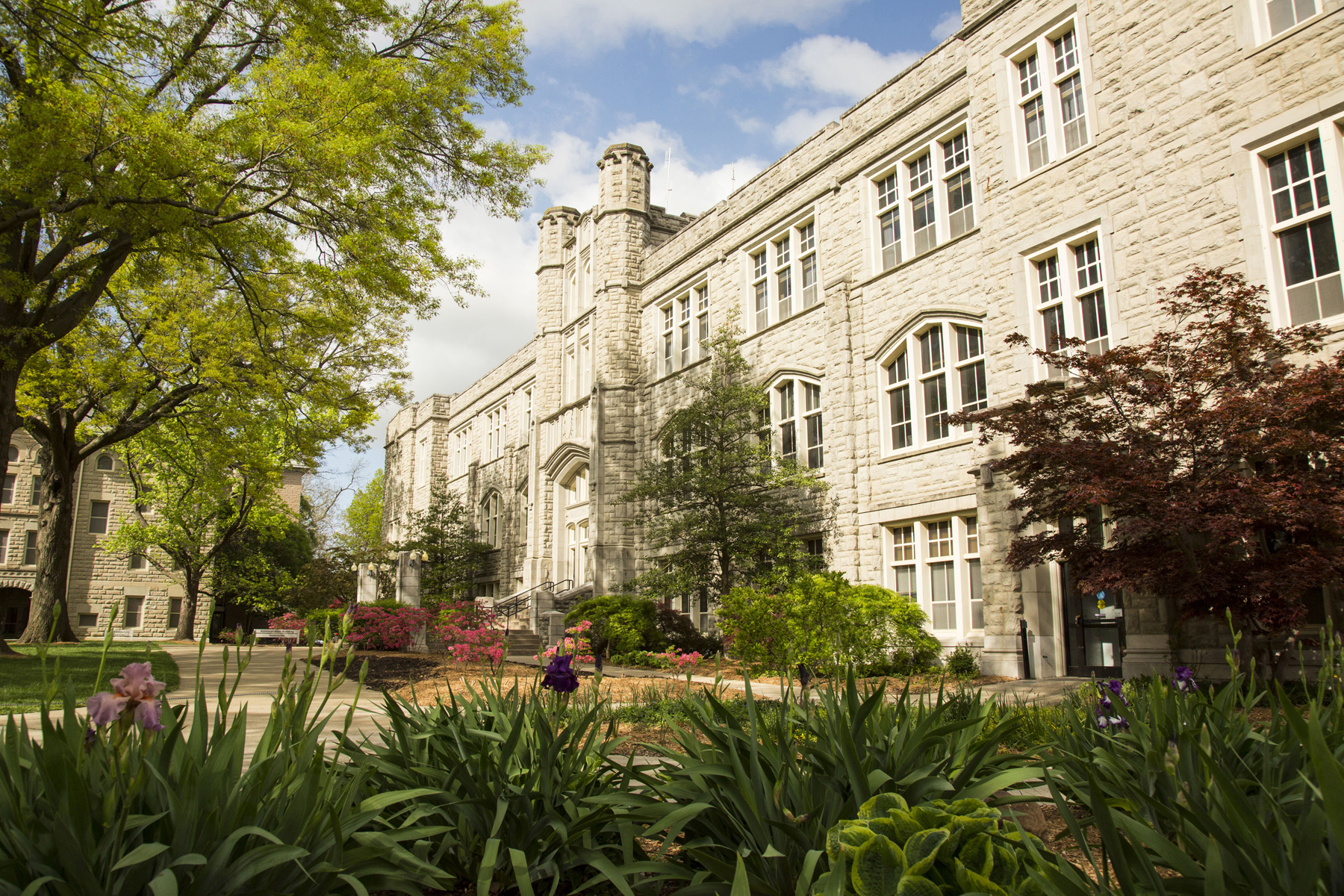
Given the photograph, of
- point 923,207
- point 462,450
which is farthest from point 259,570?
point 923,207

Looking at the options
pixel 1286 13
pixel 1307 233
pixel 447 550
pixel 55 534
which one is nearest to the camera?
pixel 1307 233

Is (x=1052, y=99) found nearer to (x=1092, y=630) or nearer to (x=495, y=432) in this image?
(x=1092, y=630)

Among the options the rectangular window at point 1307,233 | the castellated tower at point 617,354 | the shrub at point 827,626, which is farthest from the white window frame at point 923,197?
the castellated tower at point 617,354

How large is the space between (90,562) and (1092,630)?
40076 mm

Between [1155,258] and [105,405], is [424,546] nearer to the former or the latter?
[105,405]

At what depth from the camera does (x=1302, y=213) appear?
33.3 ft

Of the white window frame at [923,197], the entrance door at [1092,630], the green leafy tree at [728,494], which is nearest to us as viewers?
the entrance door at [1092,630]

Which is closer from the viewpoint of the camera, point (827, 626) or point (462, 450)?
point (827, 626)

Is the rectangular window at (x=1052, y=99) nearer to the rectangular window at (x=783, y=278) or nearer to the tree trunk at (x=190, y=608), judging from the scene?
the rectangular window at (x=783, y=278)

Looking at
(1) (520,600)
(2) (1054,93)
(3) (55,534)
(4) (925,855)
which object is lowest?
(4) (925,855)

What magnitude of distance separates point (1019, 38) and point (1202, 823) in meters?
14.8

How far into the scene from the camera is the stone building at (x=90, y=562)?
120ft

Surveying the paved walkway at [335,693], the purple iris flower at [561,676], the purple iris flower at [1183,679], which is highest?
the purple iris flower at [561,676]

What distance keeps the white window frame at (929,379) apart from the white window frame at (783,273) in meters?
2.89
